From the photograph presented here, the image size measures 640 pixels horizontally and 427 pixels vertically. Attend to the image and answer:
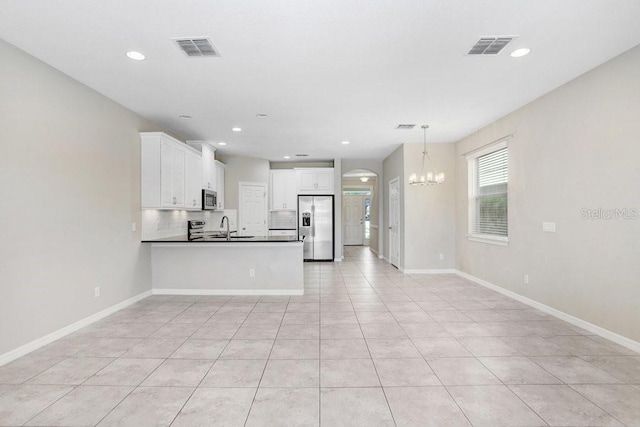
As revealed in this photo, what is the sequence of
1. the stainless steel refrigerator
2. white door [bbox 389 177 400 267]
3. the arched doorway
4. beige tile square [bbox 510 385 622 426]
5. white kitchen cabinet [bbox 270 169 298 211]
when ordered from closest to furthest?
beige tile square [bbox 510 385 622 426] < white door [bbox 389 177 400 267] < the stainless steel refrigerator < white kitchen cabinet [bbox 270 169 298 211] < the arched doorway

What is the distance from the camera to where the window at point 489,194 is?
5.25 meters

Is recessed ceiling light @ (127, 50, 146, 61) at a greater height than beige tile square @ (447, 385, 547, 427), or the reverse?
recessed ceiling light @ (127, 50, 146, 61)

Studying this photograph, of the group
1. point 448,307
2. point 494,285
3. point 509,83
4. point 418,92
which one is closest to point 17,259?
point 418,92

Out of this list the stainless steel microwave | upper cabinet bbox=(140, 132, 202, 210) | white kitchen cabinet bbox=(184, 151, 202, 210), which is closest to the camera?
upper cabinet bbox=(140, 132, 202, 210)

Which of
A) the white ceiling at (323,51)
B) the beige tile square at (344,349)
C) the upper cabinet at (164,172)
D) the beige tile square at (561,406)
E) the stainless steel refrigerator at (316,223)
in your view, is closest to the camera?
the beige tile square at (561,406)

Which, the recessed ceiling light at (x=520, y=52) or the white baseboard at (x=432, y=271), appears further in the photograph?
the white baseboard at (x=432, y=271)

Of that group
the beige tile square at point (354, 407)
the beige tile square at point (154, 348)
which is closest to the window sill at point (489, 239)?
the beige tile square at point (354, 407)

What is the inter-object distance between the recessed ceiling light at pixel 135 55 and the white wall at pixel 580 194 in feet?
14.8

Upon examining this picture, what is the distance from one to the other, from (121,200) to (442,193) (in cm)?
577

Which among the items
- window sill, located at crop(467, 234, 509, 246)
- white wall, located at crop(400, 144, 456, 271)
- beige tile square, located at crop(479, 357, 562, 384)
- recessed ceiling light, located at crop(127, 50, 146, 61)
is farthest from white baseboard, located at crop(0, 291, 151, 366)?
window sill, located at crop(467, 234, 509, 246)

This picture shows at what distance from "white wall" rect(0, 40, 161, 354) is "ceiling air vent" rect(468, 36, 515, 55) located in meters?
4.08

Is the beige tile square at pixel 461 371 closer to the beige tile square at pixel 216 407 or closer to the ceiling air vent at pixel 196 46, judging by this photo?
the beige tile square at pixel 216 407

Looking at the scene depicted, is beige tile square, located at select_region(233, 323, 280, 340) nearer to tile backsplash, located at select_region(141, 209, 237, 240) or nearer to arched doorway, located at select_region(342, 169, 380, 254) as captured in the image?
tile backsplash, located at select_region(141, 209, 237, 240)

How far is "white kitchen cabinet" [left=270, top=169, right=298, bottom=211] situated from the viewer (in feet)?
29.2
